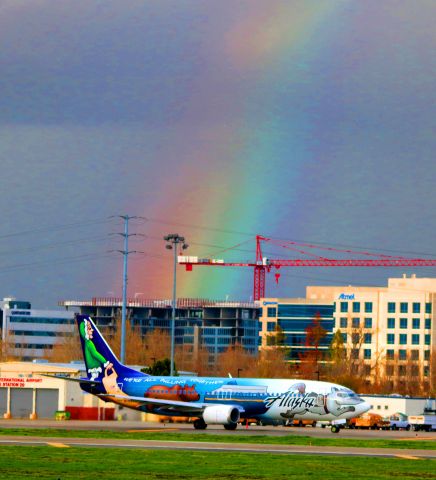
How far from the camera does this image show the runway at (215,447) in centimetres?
7794

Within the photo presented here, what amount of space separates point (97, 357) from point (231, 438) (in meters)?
33.3

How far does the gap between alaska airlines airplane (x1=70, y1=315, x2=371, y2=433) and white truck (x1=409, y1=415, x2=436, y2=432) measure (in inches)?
1172

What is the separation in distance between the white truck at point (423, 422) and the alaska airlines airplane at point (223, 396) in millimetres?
29774

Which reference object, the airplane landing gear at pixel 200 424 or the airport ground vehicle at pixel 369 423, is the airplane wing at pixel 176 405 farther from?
the airport ground vehicle at pixel 369 423

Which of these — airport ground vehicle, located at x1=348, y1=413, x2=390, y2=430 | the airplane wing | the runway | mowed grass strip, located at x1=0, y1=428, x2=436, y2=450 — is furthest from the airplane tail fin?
the runway

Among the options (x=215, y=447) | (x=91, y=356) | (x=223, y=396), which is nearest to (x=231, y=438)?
(x=215, y=447)

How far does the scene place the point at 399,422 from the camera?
147000mm

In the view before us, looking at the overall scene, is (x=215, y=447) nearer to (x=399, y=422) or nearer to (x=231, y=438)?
(x=231, y=438)

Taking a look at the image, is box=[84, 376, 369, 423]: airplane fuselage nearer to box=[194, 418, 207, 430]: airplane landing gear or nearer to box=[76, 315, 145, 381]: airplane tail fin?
box=[194, 418, 207, 430]: airplane landing gear

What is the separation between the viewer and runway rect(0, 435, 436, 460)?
256ft

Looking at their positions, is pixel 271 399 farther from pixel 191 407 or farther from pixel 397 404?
pixel 397 404

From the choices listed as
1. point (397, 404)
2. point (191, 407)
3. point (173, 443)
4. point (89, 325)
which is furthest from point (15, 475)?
point (397, 404)

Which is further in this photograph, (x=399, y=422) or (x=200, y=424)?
(x=399, y=422)

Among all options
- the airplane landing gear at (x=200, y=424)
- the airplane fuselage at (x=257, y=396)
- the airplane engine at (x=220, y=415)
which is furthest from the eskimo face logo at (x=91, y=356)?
the airplane engine at (x=220, y=415)
